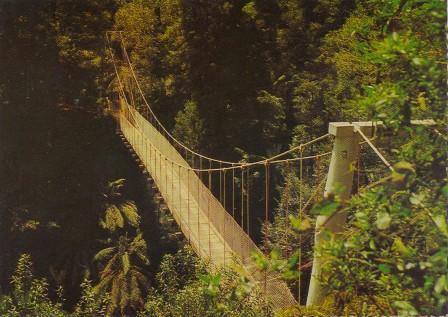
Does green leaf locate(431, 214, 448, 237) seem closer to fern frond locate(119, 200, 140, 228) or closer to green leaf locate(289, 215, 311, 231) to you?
green leaf locate(289, 215, 311, 231)

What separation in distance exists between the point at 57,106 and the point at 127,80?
412 cm

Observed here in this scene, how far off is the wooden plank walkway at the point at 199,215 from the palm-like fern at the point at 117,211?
1.15 metres

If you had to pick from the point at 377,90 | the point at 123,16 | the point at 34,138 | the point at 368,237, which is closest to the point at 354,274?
the point at 368,237

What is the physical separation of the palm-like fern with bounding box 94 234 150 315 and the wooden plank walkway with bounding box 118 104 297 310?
6.45 feet

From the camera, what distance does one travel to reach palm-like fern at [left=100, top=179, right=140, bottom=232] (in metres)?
11.6

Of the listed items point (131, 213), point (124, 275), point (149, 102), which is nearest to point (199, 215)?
point (124, 275)

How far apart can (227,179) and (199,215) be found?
5296 mm

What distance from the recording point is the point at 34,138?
407 inches

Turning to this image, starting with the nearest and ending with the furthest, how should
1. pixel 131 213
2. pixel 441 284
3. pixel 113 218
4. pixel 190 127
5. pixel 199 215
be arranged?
pixel 441 284 < pixel 199 215 < pixel 113 218 < pixel 131 213 < pixel 190 127

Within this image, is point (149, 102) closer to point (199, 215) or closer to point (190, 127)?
point (190, 127)

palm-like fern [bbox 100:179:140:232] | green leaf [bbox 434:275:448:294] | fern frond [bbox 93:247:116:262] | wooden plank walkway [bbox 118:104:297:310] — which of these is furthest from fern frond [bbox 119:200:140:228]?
green leaf [bbox 434:275:448:294]

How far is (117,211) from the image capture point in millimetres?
11789

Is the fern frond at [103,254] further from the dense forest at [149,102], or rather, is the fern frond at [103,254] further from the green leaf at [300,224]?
the green leaf at [300,224]

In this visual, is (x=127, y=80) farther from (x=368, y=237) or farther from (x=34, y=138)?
(x=368, y=237)
